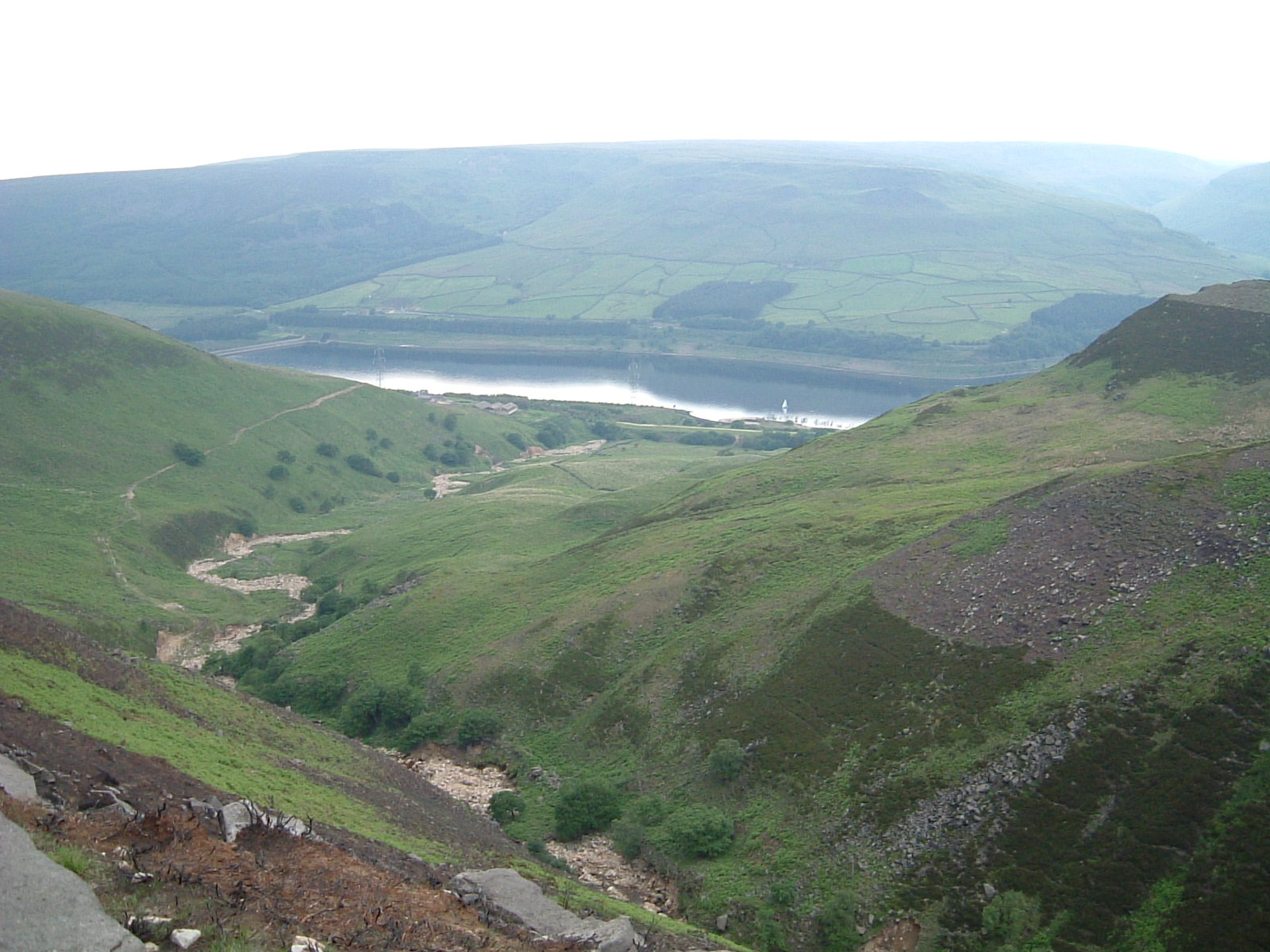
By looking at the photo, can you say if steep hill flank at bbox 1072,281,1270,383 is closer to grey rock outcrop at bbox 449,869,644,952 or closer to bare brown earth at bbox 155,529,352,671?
grey rock outcrop at bbox 449,869,644,952

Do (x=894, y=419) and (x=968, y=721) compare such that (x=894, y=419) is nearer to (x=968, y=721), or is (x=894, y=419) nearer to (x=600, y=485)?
(x=600, y=485)

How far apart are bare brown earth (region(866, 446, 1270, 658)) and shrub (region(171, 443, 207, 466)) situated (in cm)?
7722

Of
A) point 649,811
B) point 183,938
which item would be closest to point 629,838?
point 649,811

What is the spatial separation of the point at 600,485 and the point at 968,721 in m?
74.4

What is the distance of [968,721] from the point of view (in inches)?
1119

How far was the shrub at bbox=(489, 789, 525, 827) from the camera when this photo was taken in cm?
3328


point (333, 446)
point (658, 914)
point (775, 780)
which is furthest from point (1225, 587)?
point (333, 446)

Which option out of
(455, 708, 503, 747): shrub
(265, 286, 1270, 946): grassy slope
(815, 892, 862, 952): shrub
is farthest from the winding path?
(815, 892, 862, 952): shrub

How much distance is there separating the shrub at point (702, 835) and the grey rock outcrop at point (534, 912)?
25.9ft

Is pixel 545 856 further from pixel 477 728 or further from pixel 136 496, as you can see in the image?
pixel 136 496

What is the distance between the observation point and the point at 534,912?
1989cm

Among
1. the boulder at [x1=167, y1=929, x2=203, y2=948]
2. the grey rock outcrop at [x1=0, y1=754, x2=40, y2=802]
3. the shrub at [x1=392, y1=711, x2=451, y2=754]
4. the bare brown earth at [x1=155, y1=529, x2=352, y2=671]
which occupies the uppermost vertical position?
the boulder at [x1=167, y1=929, x2=203, y2=948]

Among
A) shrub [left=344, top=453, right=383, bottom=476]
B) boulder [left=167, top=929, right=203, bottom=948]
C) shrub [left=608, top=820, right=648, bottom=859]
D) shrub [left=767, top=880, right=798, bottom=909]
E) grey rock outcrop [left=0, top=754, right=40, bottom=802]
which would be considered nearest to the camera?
boulder [left=167, top=929, right=203, bottom=948]

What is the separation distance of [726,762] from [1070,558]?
544 inches
